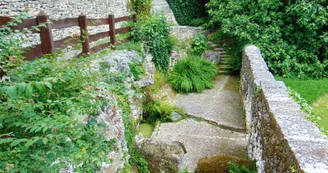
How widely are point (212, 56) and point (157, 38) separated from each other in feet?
9.19

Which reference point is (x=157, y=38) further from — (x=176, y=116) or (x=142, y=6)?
(x=142, y=6)

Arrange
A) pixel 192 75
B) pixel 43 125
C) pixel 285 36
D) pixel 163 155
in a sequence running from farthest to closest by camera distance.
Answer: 1. pixel 285 36
2. pixel 192 75
3. pixel 163 155
4. pixel 43 125

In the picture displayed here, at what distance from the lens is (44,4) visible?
6645 mm

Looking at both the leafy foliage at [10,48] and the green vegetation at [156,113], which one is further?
the green vegetation at [156,113]

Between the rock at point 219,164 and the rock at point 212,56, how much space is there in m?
5.94

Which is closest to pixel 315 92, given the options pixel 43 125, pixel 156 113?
pixel 156 113

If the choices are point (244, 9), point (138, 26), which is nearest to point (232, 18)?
point (244, 9)

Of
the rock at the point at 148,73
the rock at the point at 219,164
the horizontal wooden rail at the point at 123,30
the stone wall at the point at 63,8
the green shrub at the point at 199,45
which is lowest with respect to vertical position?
the rock at the point at 219,164

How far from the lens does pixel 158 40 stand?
7.78 meters

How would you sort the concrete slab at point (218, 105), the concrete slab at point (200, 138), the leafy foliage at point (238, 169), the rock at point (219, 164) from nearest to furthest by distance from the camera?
the leafy foliage at point (238, 169), the rock at point (219, 164), the concrete slab at point (200, 138), the concrete slab at point (218, 105)

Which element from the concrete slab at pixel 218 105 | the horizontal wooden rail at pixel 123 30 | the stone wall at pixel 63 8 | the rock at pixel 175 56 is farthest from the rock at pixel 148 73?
the stone wall at pixel 63 8

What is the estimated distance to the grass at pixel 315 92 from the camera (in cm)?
579

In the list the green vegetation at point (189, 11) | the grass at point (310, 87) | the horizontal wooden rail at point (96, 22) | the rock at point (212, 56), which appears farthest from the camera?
the green vegetation at point (189, 11)

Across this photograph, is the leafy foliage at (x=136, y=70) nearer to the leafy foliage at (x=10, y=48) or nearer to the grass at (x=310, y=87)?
the leafy foliage at (x=10, y=48)
